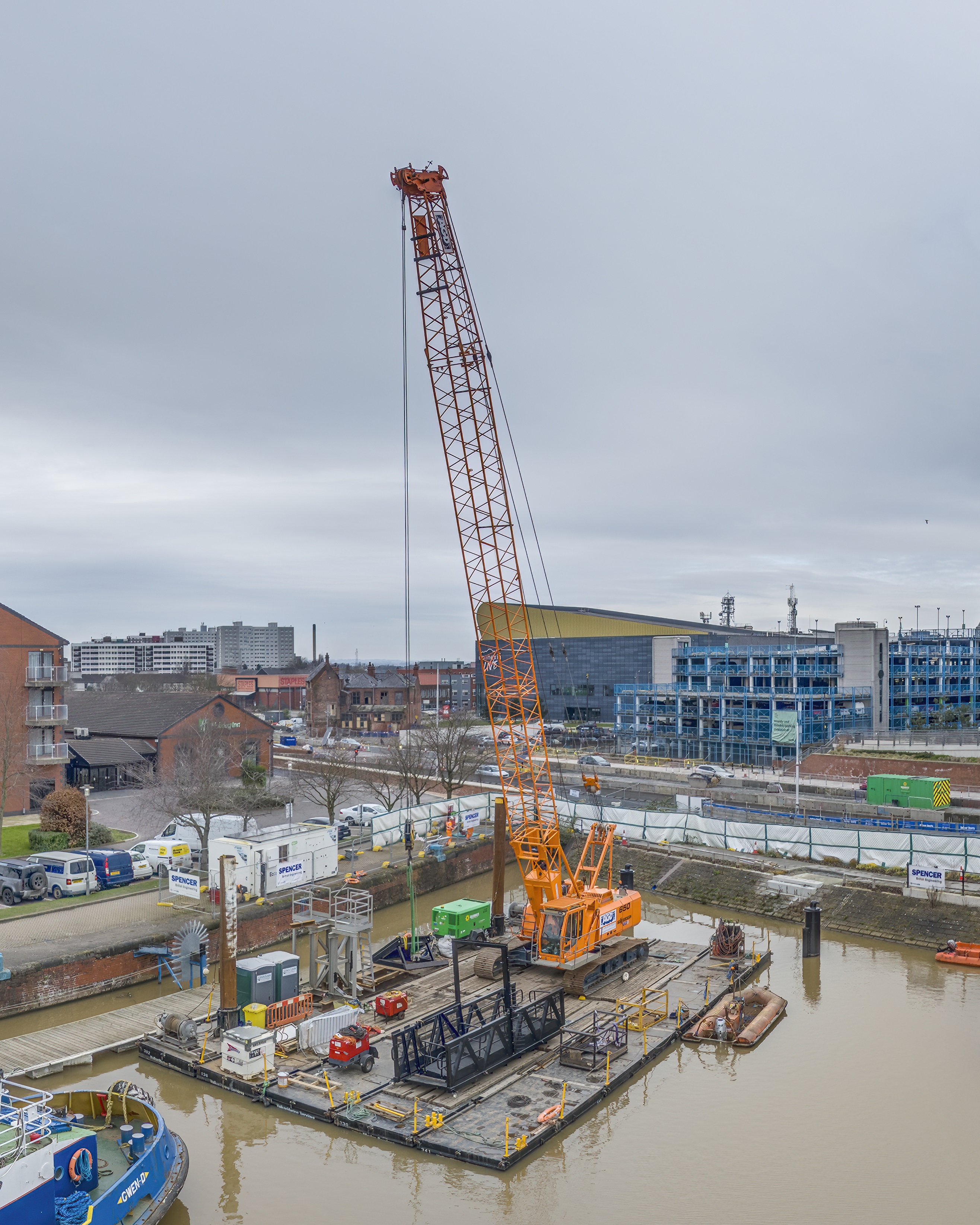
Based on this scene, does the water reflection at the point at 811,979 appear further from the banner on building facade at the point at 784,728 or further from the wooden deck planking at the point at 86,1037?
the banner on building facade at the point at 784,728

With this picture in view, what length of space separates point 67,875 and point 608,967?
1662 centimetres

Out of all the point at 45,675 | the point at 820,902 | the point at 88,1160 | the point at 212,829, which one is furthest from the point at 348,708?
the point at 88,1160

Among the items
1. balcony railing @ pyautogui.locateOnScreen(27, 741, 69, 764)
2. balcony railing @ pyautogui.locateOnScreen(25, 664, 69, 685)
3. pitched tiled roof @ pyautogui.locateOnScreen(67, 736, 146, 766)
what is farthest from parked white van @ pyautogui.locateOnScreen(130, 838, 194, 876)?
pitched tiled roof @ pyautogui.locateOnScreen(67, 736, 146, 766)

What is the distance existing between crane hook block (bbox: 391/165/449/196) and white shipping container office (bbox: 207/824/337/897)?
64.2 ft

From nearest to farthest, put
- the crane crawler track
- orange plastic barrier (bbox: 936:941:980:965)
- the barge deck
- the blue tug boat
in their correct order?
the blue tug boat → the barge deck → the crane crawler track → orange plastic barrier (bbox: 936:941:980:965)

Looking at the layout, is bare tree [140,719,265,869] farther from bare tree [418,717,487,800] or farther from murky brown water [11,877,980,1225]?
murky brown water [11,877,980,1225]

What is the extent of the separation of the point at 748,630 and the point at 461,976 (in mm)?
65910

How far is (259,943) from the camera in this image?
2847 cm

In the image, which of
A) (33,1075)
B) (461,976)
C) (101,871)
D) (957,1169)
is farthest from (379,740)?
(957,1169)

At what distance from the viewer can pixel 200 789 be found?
34.2m

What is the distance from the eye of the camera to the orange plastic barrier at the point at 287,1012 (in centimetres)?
2108

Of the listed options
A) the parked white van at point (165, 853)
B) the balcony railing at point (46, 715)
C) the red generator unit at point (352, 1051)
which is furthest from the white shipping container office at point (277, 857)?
the balcony railing at point (46, 715)

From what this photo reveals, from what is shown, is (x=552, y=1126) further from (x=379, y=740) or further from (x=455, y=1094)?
(x=379, y=740)

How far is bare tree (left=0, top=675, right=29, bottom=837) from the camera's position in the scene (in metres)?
35.9
